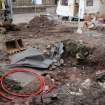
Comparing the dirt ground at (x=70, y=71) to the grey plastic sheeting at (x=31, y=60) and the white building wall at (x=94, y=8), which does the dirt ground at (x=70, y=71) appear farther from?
the white building wall at (x=94, y=8)

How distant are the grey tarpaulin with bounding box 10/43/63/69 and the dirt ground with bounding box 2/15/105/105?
1.03 feet

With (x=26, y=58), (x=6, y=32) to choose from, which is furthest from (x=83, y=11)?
(x=26, y=58)

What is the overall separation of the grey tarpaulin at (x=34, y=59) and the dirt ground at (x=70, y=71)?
0.31 metres

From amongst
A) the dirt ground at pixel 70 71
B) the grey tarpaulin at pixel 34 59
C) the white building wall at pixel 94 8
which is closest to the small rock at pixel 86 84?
the dirt ground at pixel 70 71

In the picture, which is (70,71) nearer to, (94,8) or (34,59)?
(34,59)

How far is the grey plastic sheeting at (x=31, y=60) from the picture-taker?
369 inches

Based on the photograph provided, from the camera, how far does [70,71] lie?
30.3 feet

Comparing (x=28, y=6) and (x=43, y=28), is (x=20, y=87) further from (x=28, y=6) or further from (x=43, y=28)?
(x=28, y=6)

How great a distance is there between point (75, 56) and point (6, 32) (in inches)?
236

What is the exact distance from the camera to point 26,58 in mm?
A: 9664

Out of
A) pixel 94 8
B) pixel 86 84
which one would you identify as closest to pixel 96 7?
pixel 94 8

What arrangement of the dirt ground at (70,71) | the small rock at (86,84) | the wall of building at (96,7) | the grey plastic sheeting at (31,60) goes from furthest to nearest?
the wall of building at (96,7) → the grey plastic sheeting at (31,60) → the small rock at (86,84) → the dirt ground at (70,71)

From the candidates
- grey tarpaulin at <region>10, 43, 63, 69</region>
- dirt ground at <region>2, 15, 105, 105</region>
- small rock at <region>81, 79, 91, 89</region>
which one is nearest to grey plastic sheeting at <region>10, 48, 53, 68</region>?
grey tarpaulin at <region>10, 43, 63, 69</region>

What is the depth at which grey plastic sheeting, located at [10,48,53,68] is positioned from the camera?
9.38 m
